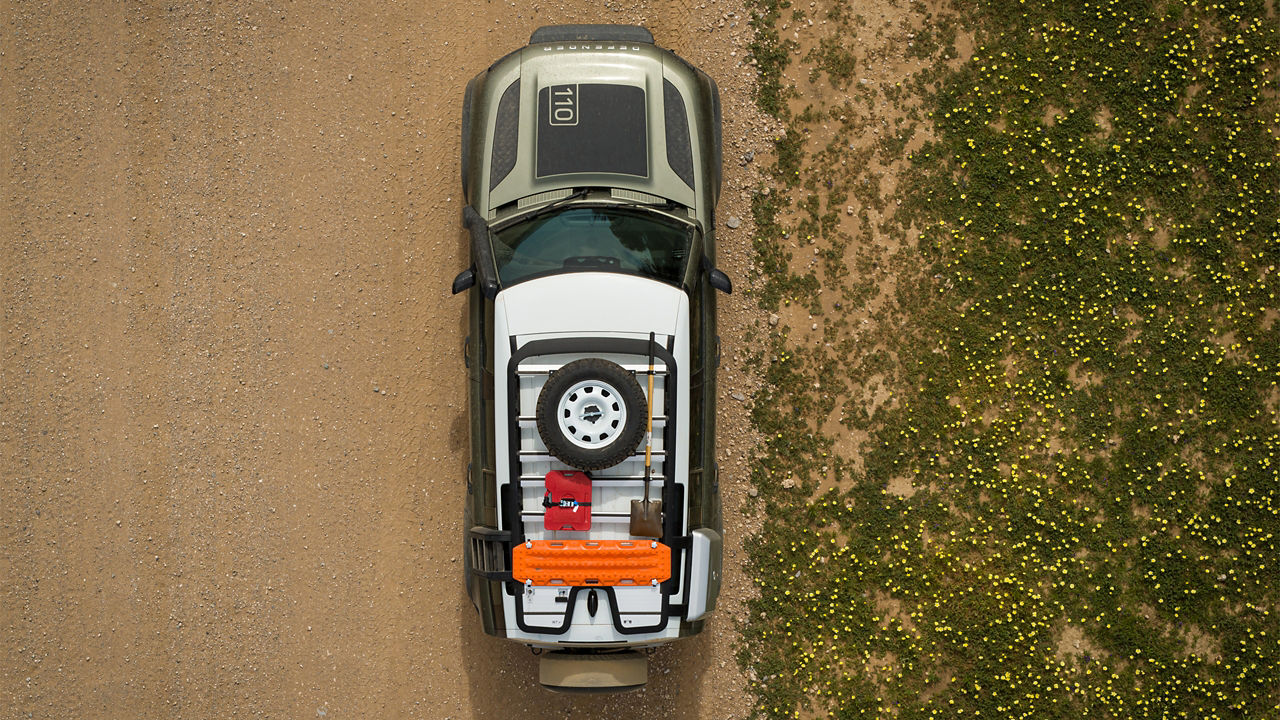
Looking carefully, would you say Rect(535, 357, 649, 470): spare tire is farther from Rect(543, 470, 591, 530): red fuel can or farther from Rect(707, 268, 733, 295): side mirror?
Rect(707, 268, 733, 295): side mirror

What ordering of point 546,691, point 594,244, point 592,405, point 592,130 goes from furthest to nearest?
point 546,691 < point 592,130 < point 594,244 < point 592,405

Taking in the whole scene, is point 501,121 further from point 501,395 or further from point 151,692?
point 151,692

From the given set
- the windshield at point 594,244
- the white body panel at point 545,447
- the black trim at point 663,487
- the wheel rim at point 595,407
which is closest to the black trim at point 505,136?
the windshield at point 594,244

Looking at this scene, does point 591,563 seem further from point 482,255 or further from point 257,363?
point 257,363

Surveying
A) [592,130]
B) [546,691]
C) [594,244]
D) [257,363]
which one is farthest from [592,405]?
[257,363]

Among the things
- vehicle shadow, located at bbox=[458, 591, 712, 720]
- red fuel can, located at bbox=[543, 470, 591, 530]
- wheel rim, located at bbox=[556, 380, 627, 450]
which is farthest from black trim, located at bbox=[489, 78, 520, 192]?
vehicle shadow, located at bbox=[458, 591, 712, 720]
